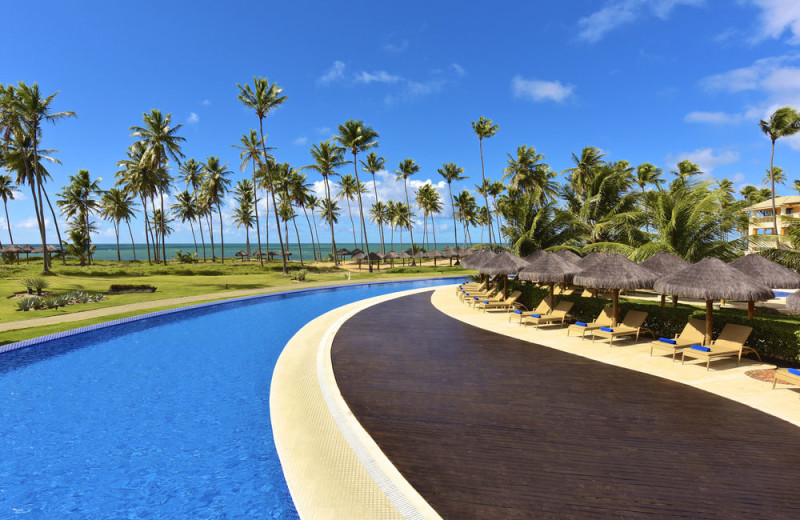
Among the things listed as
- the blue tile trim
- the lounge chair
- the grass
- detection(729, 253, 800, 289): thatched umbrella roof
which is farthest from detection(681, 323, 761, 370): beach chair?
the grass

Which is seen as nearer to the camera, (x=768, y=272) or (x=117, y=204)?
(x=768, y=272)

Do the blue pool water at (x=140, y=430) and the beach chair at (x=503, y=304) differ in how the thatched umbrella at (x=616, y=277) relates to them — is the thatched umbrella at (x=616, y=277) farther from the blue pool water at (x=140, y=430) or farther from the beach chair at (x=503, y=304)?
the blue pool water at (x=140, y=430)

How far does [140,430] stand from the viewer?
6.84m

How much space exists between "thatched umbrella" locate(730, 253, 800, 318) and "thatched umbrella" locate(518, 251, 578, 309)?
4.81 meters

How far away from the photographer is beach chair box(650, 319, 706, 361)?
9.57m

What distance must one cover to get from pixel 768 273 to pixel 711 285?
11.8 ft

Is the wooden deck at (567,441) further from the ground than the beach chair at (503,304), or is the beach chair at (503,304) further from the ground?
the beach chair at (503,304)

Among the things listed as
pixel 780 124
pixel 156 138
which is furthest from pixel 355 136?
pixel 780 124

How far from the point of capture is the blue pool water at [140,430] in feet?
16.3

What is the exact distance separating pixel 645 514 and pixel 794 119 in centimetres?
5131

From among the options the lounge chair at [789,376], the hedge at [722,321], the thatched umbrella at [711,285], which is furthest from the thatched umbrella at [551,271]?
the lounge chair at [789,376]

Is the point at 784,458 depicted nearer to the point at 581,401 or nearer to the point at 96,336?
the point at 581,401

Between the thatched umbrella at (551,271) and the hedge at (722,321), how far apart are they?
1306 mm

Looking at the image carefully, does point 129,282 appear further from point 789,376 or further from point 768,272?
→ point 768,272
